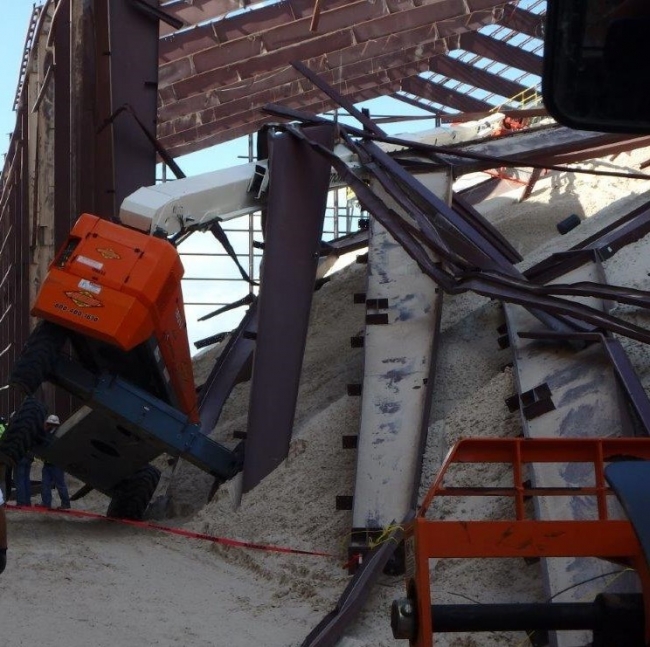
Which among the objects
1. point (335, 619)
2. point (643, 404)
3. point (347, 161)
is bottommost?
point (335, 619)

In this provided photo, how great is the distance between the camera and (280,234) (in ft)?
32.5

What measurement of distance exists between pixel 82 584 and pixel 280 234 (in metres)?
3.82

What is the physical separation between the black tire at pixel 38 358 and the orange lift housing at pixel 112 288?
0.48ft

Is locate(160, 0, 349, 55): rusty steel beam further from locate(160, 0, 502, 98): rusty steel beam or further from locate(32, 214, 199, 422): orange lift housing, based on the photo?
locate(32, 214, 199, 422): orange lift housing

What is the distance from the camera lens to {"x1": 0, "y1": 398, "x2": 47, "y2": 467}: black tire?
909cm

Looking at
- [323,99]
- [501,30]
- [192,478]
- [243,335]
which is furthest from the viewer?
[323,99]

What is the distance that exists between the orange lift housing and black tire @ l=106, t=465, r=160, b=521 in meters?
1.39

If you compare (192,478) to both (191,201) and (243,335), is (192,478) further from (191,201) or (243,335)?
(191,201)

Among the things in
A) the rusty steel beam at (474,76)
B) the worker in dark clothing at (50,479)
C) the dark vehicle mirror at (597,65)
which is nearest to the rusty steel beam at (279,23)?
the rusty steel beam at (474,76)

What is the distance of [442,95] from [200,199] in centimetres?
1943

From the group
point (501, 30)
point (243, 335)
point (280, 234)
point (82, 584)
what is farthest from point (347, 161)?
point (501, 30)

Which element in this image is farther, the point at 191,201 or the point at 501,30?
the point at 501,30

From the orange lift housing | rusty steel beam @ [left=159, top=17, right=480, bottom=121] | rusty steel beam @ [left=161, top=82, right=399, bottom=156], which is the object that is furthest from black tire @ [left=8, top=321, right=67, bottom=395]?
rusty steel beam @ [left=161, top=82, right=399, bottom=156]

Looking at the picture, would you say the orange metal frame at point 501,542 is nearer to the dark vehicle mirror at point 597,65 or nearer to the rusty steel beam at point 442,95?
the dark vehicle mirror at point 597,65
